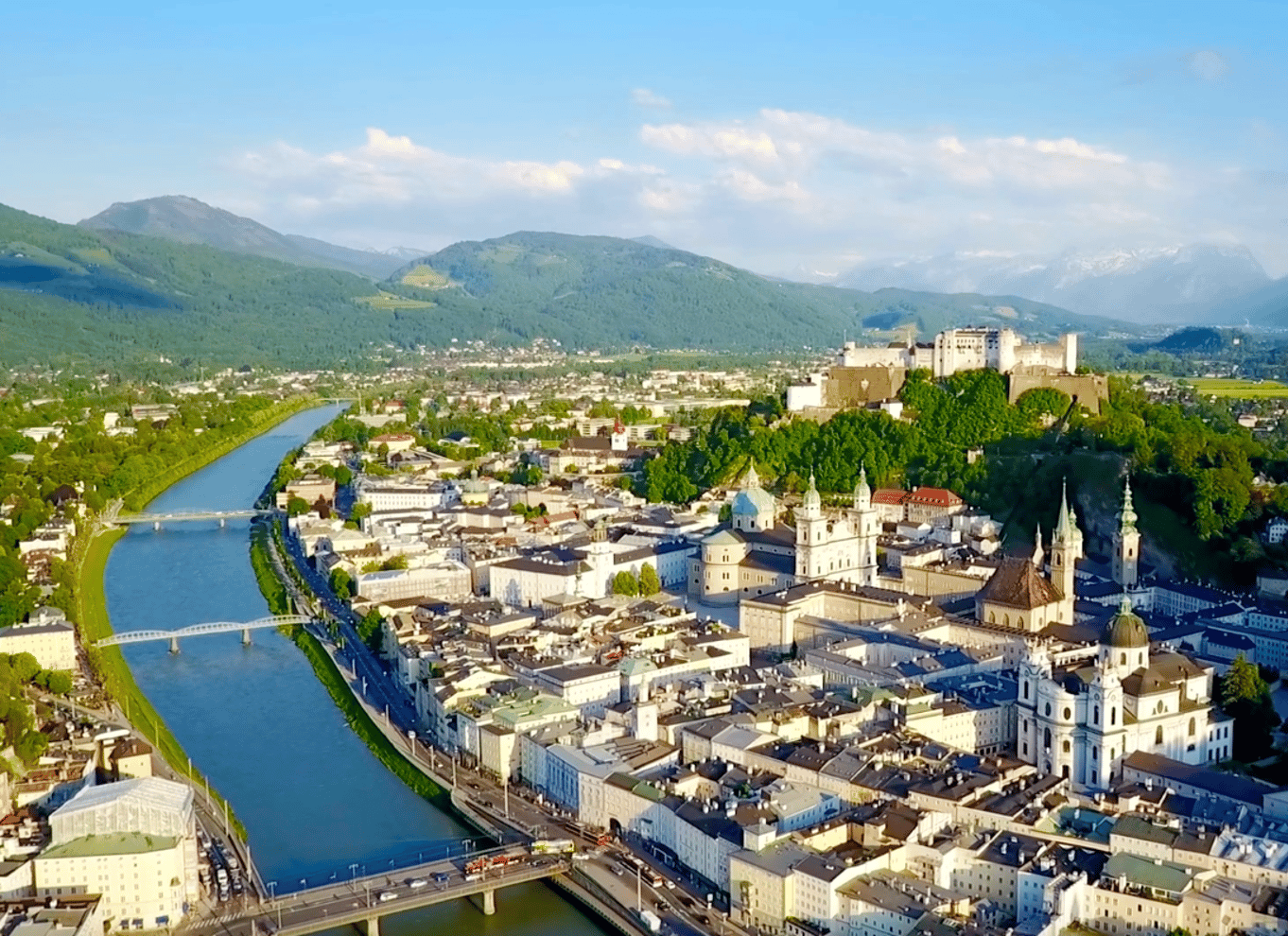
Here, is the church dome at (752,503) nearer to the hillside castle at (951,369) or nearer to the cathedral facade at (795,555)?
the cathedral facade at (795,555)

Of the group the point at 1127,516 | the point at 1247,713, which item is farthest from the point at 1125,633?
the point at 1127,516

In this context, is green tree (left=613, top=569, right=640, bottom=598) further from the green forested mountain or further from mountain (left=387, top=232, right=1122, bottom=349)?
mountain (left=387, top=232, right=1122, bottom=349)

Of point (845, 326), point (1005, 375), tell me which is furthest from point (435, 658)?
point (845, 326)

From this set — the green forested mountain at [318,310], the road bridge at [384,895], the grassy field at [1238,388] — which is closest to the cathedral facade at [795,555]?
the road bridge at [384,895]

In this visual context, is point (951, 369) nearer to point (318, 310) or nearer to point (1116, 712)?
point (1116, 712)

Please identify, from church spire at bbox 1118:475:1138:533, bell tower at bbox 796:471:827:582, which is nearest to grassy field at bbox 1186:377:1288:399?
church spire at bbox 1118:475:1138:533

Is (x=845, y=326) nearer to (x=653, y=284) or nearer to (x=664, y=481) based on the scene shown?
(x=653, y=284)
